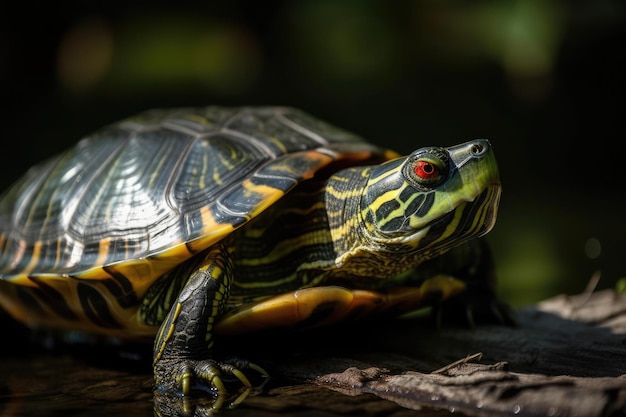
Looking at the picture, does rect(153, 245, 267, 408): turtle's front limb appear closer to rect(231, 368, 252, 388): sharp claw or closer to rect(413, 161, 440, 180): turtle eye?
rect(231, 368, 252, 388): sharp claw

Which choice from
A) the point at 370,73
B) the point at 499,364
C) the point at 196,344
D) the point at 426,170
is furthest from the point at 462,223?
the point at 370,73

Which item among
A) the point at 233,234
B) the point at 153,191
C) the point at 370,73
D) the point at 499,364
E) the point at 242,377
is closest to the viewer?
the point at 499,364

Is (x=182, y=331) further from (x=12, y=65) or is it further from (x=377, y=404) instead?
(x=12, y=65)

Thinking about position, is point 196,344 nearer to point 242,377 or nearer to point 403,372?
point 242,377

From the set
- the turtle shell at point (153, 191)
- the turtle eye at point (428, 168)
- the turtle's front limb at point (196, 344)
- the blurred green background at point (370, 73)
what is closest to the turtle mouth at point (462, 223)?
the turtle eye at point (428, 168)

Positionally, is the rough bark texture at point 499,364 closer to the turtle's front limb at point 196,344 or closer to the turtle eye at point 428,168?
the turtle's front limb at point 196,344

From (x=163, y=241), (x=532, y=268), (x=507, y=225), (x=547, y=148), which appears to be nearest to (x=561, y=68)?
(x=547, y=148)

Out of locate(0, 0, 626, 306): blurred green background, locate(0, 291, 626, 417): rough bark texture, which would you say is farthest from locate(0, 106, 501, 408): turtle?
locate(0, 0, 626, 306): blurred green background
